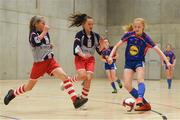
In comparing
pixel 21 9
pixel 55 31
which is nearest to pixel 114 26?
pixel 55 31

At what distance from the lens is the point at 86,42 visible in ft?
28.1

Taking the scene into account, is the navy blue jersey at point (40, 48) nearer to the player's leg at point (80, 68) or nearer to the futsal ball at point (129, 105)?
the player's leg at point (80, 68)

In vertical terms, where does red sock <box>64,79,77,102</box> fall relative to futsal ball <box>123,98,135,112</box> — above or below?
above

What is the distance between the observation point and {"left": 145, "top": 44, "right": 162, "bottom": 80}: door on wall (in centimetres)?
2844

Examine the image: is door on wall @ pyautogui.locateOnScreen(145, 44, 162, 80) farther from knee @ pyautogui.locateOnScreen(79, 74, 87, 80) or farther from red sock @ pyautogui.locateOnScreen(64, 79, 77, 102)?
red sock @ pyautogui.locateOnScreen(64, 79, 77, 102)

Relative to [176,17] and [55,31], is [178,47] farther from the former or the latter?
[55,31]

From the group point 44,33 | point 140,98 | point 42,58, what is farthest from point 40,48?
point 140,98

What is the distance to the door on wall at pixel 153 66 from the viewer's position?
28.4 metres

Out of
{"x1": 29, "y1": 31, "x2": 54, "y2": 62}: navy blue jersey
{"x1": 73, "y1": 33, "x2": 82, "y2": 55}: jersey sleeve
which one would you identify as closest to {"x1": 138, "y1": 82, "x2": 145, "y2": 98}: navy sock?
{"x1": 73, "y1": 33, "x2": 82, "y2": 55}: jersey sleeve

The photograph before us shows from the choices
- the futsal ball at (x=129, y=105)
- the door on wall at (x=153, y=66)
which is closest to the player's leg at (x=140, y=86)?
the futsal ball at (x=129, y=105)

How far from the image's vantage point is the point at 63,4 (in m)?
26.1

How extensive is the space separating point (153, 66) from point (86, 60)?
20617mm

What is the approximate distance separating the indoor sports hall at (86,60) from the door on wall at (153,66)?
0.07 metres

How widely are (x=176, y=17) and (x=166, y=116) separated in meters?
22.8
